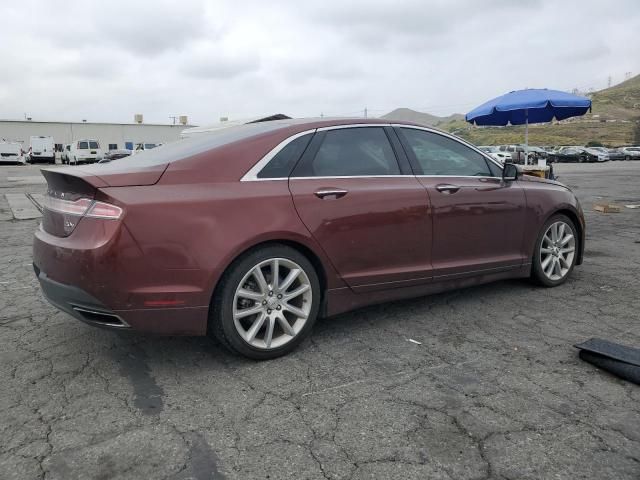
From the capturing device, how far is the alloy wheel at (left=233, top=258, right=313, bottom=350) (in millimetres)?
3180

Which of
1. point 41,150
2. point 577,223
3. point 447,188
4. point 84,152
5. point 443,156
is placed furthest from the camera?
point 41,150

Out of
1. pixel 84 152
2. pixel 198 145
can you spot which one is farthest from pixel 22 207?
pixel 84 152

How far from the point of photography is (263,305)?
10.6 ft

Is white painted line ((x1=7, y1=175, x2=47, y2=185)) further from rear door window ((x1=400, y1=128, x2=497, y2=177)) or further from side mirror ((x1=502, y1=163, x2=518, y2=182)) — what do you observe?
side mirror ((x1=502, y1=163, x2=518, y2=182))

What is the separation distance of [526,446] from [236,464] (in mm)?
1268

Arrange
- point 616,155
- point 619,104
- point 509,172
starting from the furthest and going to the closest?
point 619,104 < point 616,155 < point 509,172

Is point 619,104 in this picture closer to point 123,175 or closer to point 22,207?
point 22,207

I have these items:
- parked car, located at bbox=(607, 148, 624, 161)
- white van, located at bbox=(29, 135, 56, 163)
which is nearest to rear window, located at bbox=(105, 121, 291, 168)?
white van, located at bbox=(29, 135, 56, 163)

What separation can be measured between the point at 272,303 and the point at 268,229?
460 millimetres

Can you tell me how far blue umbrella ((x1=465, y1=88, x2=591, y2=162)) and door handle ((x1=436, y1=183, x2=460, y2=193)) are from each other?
824cm

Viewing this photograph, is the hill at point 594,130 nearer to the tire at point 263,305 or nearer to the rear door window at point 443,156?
the rear door window at point 443,156

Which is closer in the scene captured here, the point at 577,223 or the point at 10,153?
the point at 577,223

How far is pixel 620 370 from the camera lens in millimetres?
3039

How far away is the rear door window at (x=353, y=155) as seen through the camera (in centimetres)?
355
